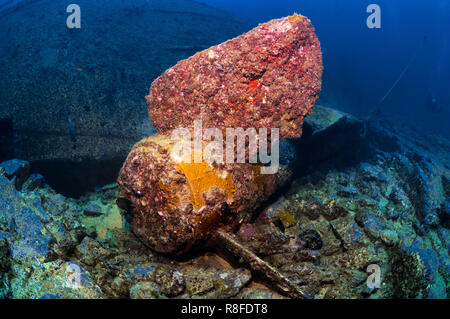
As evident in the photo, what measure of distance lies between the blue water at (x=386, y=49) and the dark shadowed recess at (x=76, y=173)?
17.2 m

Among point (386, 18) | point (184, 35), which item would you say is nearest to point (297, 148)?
point (184, 35)

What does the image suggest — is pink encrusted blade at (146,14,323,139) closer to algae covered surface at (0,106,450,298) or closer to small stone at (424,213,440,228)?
algae covered surface at (0,106,450,298)

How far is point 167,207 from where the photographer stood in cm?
293

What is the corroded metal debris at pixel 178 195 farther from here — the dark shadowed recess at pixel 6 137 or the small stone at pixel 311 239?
the dark shadowed recess at pixel 6 137

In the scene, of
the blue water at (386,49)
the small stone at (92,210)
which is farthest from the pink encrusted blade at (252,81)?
the blue water at (386,49)

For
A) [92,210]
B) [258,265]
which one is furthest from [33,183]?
[258,265]

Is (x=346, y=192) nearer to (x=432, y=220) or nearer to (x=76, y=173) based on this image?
(x=432, y=220)

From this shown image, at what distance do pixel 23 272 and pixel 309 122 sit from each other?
20.6ft

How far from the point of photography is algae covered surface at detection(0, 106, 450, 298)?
9.14 ft

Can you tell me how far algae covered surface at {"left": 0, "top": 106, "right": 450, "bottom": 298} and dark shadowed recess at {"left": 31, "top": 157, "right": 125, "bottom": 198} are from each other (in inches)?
11.8

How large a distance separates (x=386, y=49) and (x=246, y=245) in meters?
78.7

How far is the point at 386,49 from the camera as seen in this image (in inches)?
2354

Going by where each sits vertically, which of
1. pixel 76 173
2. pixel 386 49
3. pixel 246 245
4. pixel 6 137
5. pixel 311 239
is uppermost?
pixel 386 49
